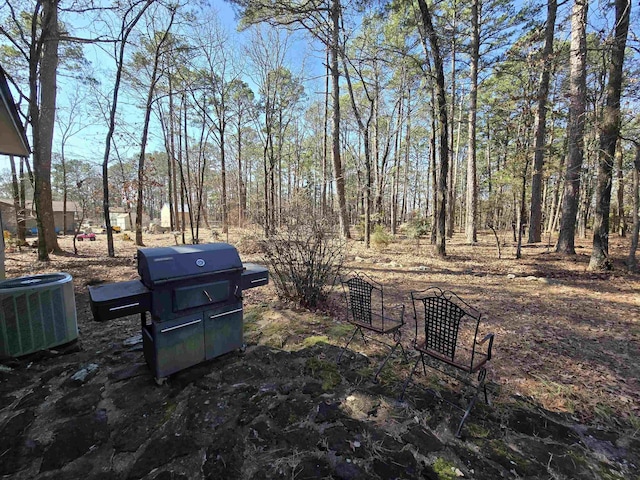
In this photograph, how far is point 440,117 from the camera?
817 centimetres

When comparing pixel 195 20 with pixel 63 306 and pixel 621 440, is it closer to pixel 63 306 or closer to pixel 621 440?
pixel 63 306

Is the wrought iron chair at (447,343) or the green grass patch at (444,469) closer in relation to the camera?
the green grass patch at (444,469)

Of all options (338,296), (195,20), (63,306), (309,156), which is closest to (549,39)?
(338,296)

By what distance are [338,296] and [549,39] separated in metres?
11.8

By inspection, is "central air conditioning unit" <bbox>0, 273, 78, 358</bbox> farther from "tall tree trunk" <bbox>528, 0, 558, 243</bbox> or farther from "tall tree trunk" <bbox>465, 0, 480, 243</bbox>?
"tall tree trunk" <bbox>465, 0, 480, 243</bbox>

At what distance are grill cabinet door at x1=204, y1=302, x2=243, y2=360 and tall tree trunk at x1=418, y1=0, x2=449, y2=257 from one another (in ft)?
24.7

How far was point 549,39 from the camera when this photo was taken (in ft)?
32.0

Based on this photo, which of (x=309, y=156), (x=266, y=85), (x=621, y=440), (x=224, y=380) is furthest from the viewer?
(x=309, y=156)

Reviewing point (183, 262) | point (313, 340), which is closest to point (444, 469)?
point (313, 340)

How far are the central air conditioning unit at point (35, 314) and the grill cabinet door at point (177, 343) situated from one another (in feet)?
4.32

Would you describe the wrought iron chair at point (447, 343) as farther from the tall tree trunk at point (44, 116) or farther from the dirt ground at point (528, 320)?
the tall tree trunk at point (44, 116)

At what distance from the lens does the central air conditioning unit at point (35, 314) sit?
2771mm

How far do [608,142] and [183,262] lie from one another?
9.07 metres

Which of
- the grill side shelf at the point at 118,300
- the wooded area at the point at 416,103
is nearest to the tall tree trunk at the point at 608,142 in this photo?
the wooded area at the point at 416,103
